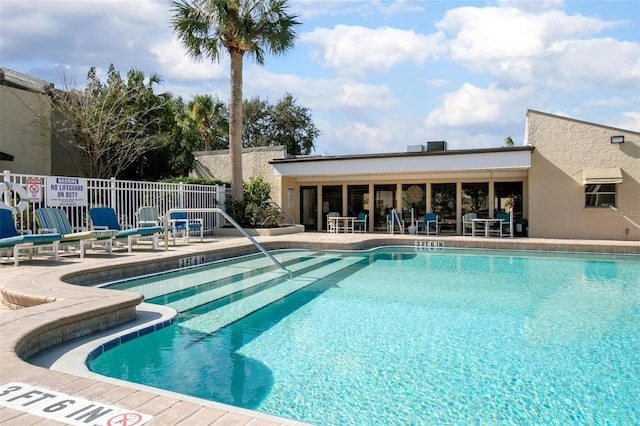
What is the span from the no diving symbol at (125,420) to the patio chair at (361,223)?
15825 mm

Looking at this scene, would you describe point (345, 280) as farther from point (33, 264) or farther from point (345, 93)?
point (345, 93)

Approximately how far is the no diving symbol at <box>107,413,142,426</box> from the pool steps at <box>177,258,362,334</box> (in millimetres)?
2911

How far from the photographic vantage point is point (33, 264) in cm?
818

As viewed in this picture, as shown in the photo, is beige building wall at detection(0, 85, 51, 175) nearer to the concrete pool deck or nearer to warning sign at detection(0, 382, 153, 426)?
the concrete pool deck

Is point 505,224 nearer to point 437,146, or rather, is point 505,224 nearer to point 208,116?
point 437,146

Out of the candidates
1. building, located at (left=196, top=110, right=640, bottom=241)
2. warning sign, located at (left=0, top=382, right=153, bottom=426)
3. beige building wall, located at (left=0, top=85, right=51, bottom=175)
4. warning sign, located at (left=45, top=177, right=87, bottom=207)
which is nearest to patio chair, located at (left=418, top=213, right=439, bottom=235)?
building, located at (left=196, top=110, right=640, bottom=241)

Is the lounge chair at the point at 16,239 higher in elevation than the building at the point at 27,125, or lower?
lower

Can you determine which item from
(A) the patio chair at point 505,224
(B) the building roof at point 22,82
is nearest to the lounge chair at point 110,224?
(B) the building roof at point 22,82

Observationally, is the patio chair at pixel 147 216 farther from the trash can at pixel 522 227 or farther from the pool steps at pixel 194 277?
the trash can at pixel 522 227

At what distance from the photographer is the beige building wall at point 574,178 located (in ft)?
47.3

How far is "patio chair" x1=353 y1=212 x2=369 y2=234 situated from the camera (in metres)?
18.3

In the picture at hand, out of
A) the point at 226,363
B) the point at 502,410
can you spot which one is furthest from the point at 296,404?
the point at 502,410

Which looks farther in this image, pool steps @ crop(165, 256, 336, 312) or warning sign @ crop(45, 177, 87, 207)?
warning sign @ crop(45, 177, 87, 207)

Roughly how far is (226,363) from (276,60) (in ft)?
49.1
